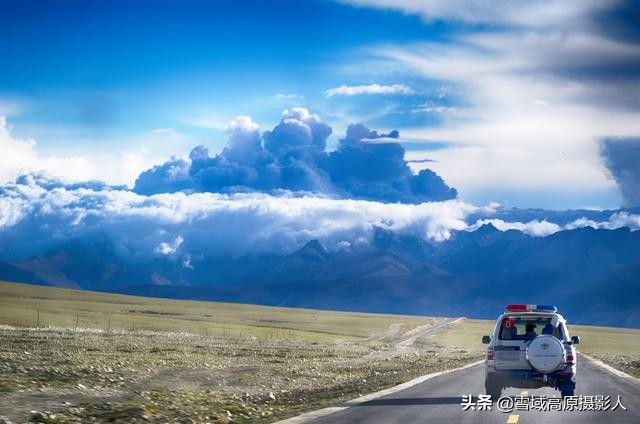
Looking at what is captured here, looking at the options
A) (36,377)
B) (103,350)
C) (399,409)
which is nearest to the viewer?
(399,409)

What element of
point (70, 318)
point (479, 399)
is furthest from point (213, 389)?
point (70, 318)

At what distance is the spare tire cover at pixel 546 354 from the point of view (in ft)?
85.0

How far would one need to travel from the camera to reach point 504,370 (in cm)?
2700

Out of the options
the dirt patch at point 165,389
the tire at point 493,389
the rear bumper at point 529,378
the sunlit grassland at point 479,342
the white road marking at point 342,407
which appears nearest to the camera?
the white road marking at point 342,407

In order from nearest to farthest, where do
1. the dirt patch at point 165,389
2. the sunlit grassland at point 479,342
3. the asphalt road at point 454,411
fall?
the asphalt road at point 454,411 < the dirt patch at point 165,389 < the sunlit grassland at point 479,342

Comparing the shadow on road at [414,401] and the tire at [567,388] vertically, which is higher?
the tire at [567,388]

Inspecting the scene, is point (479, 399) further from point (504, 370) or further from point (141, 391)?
point (141, 391)

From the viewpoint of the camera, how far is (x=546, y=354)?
26000 mm

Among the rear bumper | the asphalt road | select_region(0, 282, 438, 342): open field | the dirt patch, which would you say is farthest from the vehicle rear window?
Result: select_region(0, 282, 438, 342): open field

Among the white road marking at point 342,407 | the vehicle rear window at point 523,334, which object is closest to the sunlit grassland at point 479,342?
the white road marking at point 342,407

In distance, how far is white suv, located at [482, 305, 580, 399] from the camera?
1024 inches

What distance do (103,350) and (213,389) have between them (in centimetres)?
2601

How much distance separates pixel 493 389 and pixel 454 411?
168 inches

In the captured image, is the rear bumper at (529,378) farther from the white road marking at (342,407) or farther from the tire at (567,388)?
the white road marking at (342,407)
